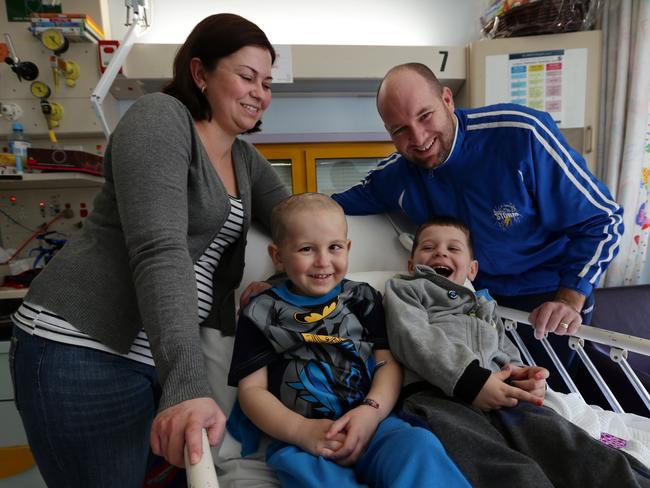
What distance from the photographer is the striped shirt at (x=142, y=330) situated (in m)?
0.83

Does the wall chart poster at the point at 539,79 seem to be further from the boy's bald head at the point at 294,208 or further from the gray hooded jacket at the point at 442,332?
the boy's bald head at the point at 294,208

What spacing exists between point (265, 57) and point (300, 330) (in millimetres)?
696

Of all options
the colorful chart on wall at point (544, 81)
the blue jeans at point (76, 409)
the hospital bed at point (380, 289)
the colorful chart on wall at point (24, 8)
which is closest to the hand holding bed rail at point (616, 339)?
the hospital bed at point (380, 289)

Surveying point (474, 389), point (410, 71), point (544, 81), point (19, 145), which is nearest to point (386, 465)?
point (474, 389)

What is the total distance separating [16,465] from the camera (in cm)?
185

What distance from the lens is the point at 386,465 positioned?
69 cm

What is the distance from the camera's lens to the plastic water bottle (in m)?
1.99

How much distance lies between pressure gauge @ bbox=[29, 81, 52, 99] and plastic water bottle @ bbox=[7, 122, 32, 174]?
0.18 m

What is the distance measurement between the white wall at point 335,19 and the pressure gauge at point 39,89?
0.48m

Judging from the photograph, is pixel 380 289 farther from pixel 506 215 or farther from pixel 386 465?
pixel 386 465

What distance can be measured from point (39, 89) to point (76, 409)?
6.42 ft

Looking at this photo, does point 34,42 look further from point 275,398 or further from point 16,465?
point 275,398

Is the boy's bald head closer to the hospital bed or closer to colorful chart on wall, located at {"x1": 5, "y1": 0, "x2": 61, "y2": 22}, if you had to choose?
the hospital bed

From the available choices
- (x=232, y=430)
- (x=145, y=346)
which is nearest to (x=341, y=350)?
(x=232, y=430)
